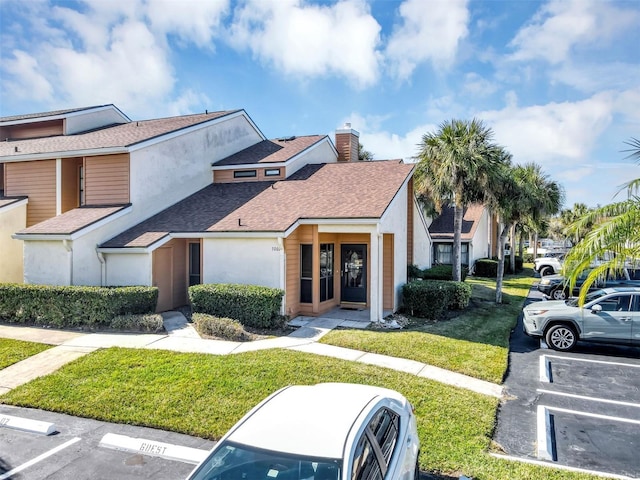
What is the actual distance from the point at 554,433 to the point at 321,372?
404cm

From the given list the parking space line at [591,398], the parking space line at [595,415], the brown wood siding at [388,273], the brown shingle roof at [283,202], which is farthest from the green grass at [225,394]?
the brown wood siding at [388,273]

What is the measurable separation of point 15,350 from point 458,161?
1559 cm

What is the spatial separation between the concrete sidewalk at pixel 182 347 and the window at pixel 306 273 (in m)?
1.54

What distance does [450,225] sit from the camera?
96.2ft

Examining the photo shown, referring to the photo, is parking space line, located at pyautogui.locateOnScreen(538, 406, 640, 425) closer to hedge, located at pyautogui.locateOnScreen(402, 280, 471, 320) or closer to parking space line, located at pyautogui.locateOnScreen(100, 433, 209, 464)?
parking space line, located at pyautogui.locateOnScreen(100, 433, 209, 464)

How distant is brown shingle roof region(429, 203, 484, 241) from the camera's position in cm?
2797

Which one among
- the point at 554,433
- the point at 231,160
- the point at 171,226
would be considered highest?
the point at 231,160

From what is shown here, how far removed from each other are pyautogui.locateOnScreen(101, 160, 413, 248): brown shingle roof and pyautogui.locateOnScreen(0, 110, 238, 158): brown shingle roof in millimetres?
2878

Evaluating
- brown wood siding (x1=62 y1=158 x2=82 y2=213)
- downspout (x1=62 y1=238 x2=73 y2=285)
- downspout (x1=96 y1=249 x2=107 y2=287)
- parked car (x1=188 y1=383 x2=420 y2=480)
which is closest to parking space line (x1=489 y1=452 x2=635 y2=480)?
parked car (x1=188 y1=383 x2=420 y2=480)

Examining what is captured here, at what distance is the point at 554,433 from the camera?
6.45 metres

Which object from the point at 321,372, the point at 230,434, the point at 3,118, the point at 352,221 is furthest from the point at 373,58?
the point at 3,118

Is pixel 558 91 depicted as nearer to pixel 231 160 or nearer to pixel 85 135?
pixel 231 160

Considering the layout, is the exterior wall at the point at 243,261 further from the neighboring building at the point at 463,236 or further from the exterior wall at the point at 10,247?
the neighboring building at the point at 463,236

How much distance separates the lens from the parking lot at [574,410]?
5.78 metres
